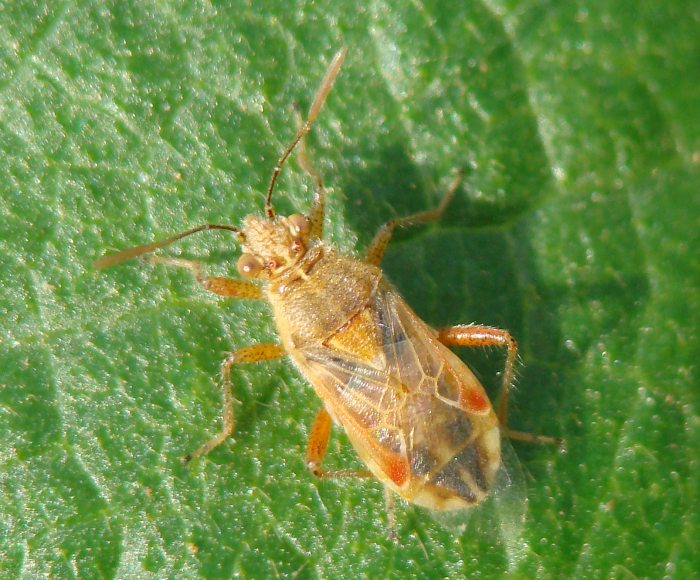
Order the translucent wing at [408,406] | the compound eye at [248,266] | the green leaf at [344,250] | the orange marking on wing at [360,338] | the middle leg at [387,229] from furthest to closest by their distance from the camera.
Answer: the middle leg at [387,229] < the compound eye at [248,266] < the orange marking on wing at [360,338] < the green leaf at [344,250] < the translucent wing at [408,406]

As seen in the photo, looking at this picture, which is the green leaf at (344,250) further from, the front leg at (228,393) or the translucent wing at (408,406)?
the translucent wing at (408,406)

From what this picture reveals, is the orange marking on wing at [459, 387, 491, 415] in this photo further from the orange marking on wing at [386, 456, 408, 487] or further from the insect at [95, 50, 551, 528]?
the orange marking on wing at [386, 456, 408, 487]

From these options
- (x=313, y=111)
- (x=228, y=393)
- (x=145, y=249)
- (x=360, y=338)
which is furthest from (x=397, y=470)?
(x=313, y=111)

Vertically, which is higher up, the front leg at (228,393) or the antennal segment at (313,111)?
the antennal segment at (313,111)

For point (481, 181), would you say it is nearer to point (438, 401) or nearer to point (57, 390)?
point (438, 401)

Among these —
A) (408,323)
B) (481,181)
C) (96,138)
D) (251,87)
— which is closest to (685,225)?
(481,181)

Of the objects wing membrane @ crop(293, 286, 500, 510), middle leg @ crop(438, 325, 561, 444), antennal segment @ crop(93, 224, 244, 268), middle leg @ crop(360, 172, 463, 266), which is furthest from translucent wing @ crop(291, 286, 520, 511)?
antennal segment @ crop(93, 224, 244, 268)

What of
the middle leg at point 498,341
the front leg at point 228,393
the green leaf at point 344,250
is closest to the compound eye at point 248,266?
the green leaf at point 344,250

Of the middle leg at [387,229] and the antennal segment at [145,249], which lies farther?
the middle leg at [387,229]
